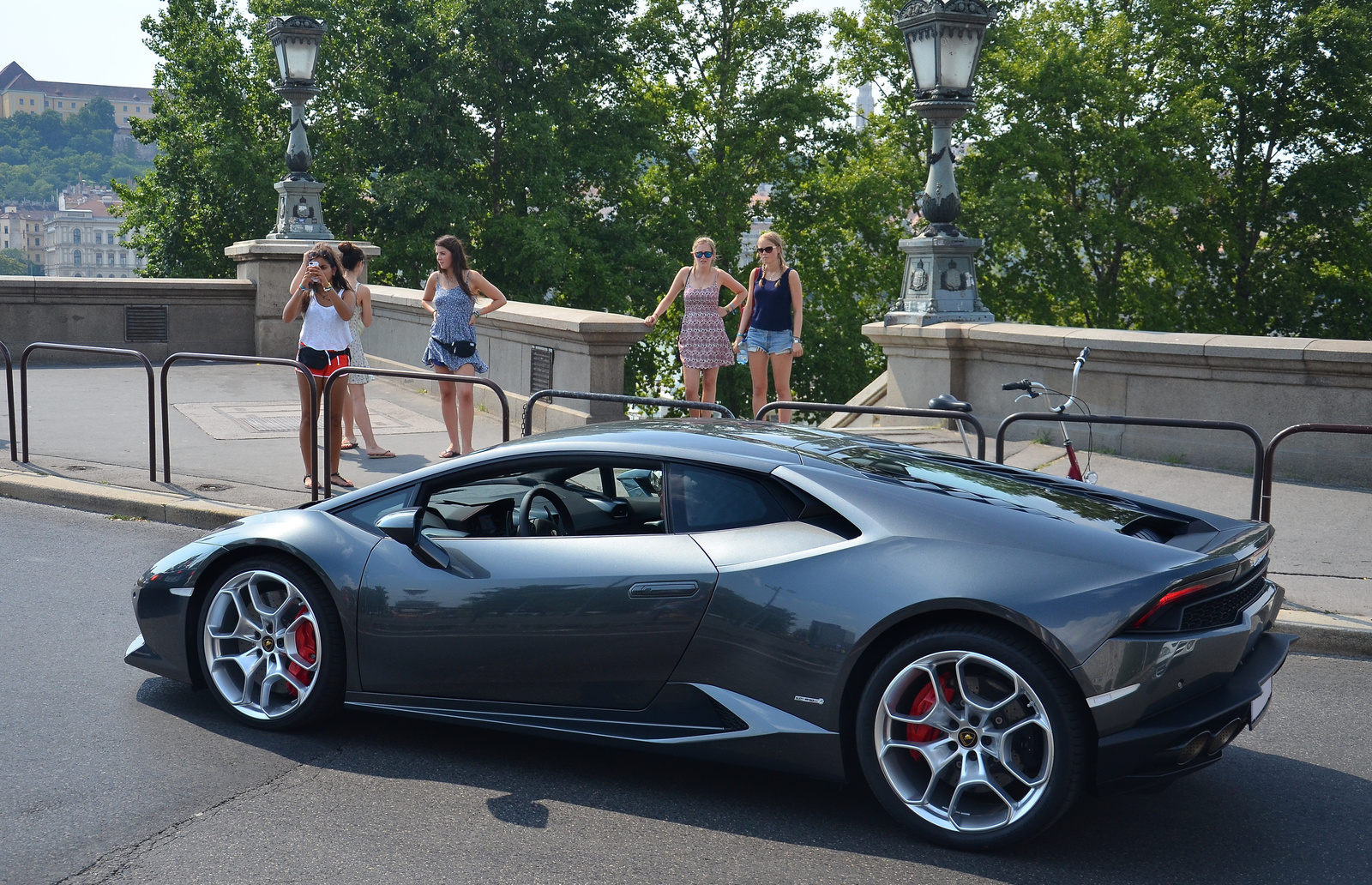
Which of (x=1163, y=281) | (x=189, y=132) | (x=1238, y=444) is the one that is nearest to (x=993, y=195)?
(x=1163, y=281)

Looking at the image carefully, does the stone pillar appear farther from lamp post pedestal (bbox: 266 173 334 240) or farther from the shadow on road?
the shadow on road

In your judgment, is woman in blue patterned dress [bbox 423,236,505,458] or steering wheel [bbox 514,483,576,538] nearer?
steering wheel [bbox 514,483,576,538]

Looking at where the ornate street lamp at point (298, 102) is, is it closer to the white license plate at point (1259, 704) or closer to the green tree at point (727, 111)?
the white license plate at point (1259, 704)

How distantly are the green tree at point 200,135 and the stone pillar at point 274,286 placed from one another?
56.4 feet

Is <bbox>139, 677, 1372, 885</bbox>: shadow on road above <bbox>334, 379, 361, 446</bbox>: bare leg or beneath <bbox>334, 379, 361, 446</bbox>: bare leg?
beneath

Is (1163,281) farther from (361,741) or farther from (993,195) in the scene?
(361,741)

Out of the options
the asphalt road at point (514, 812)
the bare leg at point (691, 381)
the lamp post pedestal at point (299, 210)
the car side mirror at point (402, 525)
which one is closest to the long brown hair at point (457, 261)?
the bare leg at point (691, 381)

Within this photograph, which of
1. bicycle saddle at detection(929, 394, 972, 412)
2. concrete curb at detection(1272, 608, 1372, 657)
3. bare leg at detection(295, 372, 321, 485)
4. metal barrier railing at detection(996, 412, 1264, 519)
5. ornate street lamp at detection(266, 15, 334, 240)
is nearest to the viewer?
concrete curb at detection(1272, 608, 1372, 657)

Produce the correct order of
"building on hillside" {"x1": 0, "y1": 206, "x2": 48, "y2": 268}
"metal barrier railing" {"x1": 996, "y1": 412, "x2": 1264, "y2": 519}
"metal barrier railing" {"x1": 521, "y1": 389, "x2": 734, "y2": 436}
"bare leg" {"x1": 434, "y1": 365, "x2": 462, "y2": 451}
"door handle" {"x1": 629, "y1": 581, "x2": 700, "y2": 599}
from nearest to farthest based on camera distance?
"door handle" {"x1": 629, "y1": 581, "x2": 700, "y2": 599} → "metal barrier railing" {"x1": 996, "y1": 412, "x2": 1264, "y2": 519} → "metal barrier railing" {"x1": 521, "y1": 389, "x2": 734, "y2": 436} → "bare leg" {"x1": 434, "y1": 365, "x2": 462, "y2": 451} → "building on hillside" {"x1": 0, "y1": 206, "x2": 48, "y2": 268}

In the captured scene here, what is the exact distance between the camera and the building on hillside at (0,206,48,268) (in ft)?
540

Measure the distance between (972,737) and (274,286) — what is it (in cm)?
1601

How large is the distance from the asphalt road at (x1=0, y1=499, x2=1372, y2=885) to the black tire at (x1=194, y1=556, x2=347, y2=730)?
4.7 inches

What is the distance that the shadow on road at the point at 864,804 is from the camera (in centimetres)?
378

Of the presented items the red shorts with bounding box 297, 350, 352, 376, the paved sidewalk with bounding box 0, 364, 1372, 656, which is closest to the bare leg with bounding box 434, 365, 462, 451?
the paved sidewalk with bounding box 0, 364, 1372, 656
